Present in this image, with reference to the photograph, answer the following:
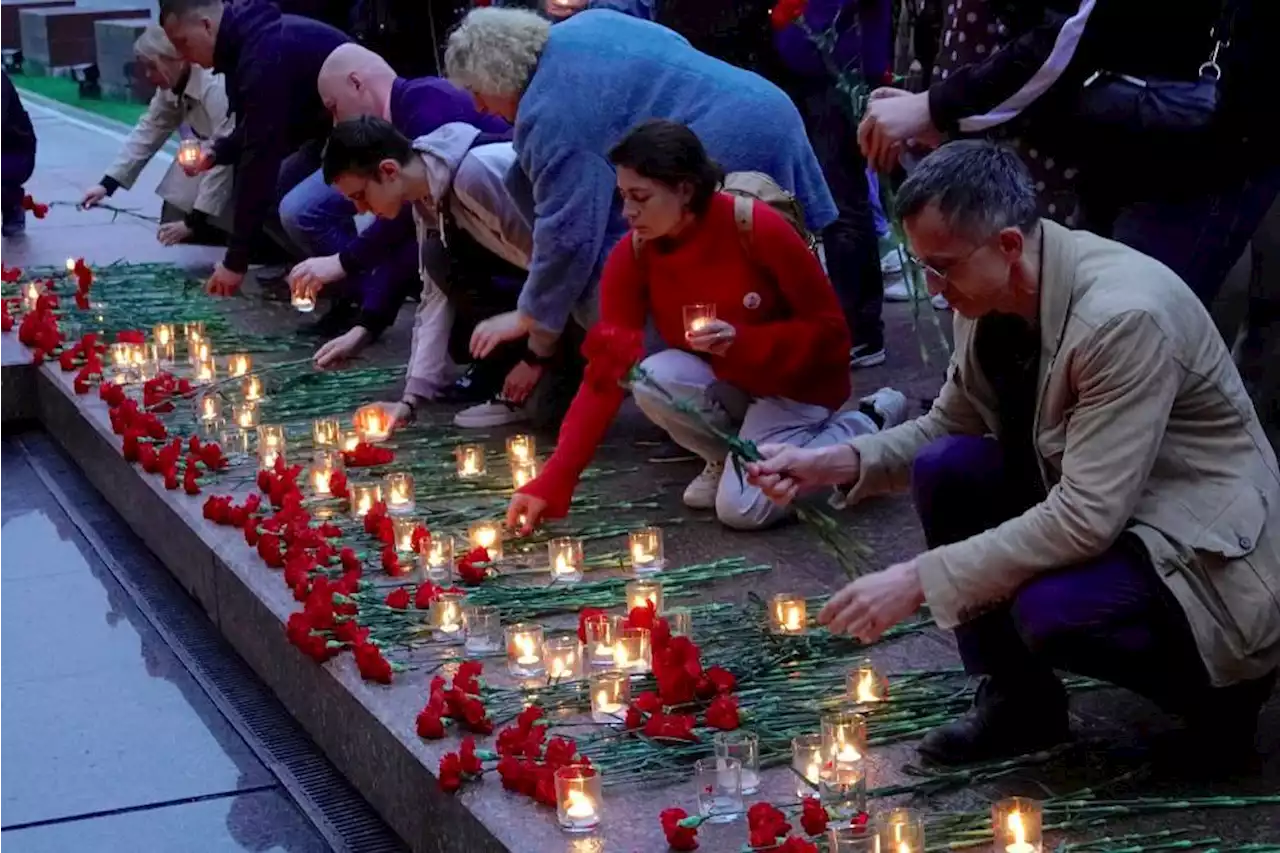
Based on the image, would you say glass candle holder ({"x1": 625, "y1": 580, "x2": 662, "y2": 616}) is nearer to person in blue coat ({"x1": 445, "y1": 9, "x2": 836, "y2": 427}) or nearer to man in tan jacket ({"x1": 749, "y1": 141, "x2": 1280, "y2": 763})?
man in tan jacket ({"x1": 749, "y1": 141, "x2": 1280, "y2": 763})

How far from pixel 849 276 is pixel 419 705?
2409 millimetres

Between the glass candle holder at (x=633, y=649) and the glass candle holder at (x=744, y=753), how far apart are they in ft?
1.57

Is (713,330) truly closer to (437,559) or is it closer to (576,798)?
(437,559)

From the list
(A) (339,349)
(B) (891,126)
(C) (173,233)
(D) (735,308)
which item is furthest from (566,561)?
(C) (173,233)

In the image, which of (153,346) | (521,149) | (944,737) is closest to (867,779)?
(944,737)

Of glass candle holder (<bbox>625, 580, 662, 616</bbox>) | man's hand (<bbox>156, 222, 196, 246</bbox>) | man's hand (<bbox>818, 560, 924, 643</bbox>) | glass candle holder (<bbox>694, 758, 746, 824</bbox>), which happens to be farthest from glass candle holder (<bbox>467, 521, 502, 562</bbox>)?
man's hand (<bbox>156, 222, 196, 246</bbox>)

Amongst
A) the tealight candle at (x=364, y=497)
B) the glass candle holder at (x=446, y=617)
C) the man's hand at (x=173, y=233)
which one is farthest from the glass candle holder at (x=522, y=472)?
the man's hand at (x=173, y=233)

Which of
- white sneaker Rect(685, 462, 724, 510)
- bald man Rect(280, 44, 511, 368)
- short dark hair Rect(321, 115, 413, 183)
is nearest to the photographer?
white sneaker Rect(685, 462, 724, 510)

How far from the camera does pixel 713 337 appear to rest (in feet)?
13.2

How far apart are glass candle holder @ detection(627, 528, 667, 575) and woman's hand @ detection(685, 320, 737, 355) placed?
0.41 m

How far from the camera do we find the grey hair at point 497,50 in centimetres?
435

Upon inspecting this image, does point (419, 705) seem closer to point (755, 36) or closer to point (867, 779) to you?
point (867, 779)

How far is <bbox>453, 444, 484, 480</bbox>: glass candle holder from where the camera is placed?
4.60 meters

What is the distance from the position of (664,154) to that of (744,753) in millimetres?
1455
